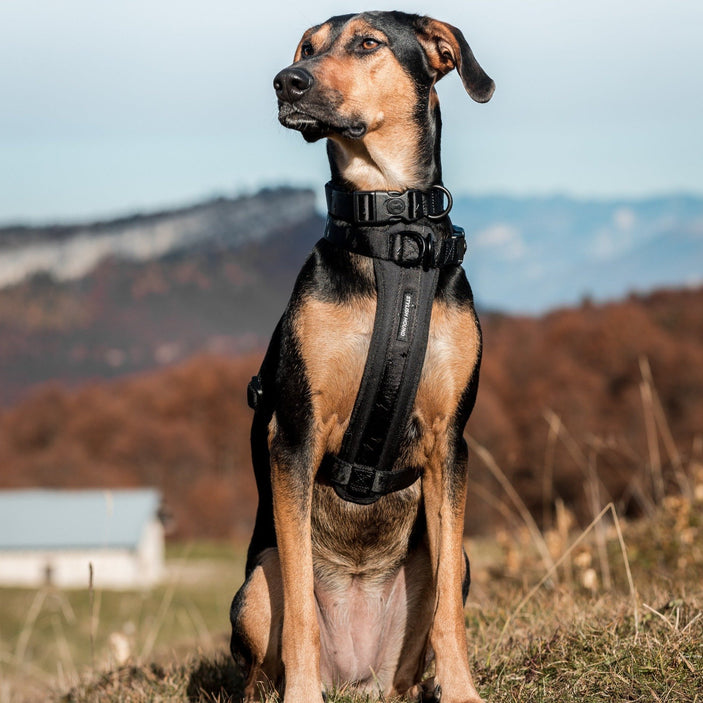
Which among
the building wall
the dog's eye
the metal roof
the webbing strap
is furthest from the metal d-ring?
the building wall

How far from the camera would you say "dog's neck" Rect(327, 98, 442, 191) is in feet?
12.2

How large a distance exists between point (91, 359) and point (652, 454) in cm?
6019

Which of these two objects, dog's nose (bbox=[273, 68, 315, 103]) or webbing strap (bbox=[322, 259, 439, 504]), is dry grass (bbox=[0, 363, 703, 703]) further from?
dog's nose (bbox=[273, 68, 315, 103])

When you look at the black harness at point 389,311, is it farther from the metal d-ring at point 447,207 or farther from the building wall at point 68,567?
the building wall at point 68,567

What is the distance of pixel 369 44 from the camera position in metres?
3.65

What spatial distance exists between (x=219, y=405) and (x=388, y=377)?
1962 inches

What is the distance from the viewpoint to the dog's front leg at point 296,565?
344cm

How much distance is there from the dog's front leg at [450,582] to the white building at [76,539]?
1306 inches

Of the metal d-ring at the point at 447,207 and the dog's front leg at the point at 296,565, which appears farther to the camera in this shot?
the metal d-ring at the point at 447,207

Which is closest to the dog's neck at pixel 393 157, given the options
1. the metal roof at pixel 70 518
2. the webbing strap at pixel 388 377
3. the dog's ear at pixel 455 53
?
the dog's ear at pixel 455 53

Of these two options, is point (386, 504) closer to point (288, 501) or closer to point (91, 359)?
point (288, 501)

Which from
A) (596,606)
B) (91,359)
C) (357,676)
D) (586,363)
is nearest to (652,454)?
(596,606)

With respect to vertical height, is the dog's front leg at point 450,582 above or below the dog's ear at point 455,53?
below

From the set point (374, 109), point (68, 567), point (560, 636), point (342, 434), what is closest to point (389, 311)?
point (342, 434)
